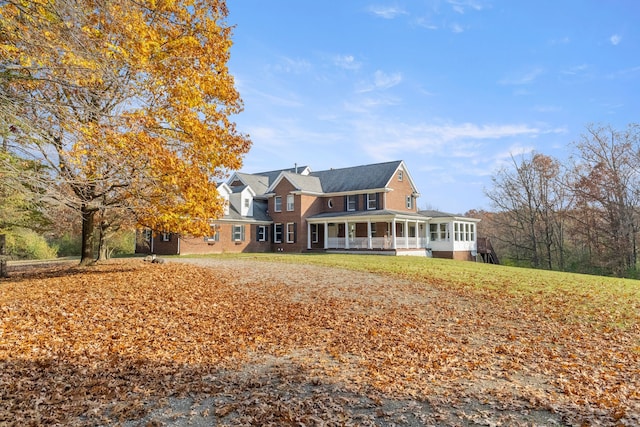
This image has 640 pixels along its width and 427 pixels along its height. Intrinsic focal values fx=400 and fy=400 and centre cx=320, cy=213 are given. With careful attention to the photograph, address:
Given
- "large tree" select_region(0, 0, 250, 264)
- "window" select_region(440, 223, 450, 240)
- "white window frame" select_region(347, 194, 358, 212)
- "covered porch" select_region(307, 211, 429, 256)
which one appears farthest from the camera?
"white window frame" select_region(347, 194, 358, 212)

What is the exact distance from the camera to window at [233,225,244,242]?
1353 inches

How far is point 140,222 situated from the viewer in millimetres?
14227

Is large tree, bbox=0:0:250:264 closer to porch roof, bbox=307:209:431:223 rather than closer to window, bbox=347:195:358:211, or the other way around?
porch roof, bbox=307:209:431:223

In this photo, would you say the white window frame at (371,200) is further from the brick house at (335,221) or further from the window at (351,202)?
the window at (351,202)

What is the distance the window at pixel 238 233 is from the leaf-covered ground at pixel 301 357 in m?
21.4

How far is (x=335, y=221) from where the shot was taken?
111 feet

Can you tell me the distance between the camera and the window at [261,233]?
36312 millimetres

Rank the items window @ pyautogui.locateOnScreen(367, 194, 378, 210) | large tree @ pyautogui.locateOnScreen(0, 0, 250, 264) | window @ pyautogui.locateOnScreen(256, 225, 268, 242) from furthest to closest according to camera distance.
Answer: window @ pyautogui.locateOnScreen(256, 225, 268, 242) → window @ pyautogui.locateOnScreen(367, 194, 378, 210) → large tree @ pyautogui.locateOnScreen(0, 0, 250, 264)

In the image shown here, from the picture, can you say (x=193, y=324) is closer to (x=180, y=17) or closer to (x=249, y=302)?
(x=249, y=302)

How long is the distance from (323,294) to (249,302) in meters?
2.42

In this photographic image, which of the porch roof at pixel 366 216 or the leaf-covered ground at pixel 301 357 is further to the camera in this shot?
the porch roof at pixel 366 216

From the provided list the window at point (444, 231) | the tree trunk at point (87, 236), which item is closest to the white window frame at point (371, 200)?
the window at point (444, 231)

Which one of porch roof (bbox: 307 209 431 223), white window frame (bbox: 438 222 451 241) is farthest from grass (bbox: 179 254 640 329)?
white window frame (bbox: 438 222 451 241)

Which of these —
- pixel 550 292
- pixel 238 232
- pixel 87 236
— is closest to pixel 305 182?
pixel 238 232
